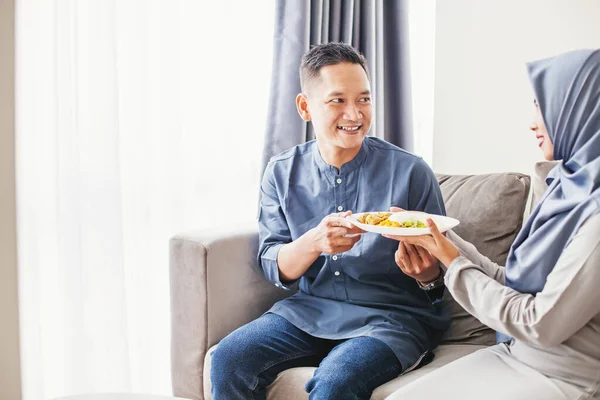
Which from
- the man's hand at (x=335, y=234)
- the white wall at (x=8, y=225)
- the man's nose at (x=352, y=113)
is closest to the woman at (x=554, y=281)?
the man's hand at (x=335, y=234)

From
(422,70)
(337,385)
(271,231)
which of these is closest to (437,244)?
(337,385)

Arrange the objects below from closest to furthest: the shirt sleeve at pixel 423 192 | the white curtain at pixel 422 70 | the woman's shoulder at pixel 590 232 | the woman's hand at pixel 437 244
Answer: the woman's shoulder at pixel 590 232, the woman's hand at pixel 437 244, the shirt sleeve at pixel 423 192, the white curtain at pixel 422 70

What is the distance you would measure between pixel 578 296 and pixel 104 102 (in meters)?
1.56

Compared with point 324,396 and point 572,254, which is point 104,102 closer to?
point 324,396

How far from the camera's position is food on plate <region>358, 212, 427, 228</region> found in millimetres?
1555

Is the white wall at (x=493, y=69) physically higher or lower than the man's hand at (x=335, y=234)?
higher

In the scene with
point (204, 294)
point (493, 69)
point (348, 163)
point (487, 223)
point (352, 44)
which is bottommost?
point (204, 294)

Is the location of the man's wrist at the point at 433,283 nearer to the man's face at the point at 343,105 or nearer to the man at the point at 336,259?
the man at the point at 336,259

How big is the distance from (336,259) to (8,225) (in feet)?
3.39

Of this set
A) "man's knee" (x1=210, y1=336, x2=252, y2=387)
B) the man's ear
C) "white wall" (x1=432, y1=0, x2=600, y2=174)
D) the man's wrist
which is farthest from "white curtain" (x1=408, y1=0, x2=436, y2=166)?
"man's knee" (x1=210, y1=336, x2=252, y2=387)

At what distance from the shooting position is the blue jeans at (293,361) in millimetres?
1545

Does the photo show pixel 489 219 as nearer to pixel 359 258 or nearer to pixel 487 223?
pixel 487 223

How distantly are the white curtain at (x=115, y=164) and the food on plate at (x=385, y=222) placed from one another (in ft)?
3.09

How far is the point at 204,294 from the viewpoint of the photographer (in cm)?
189
